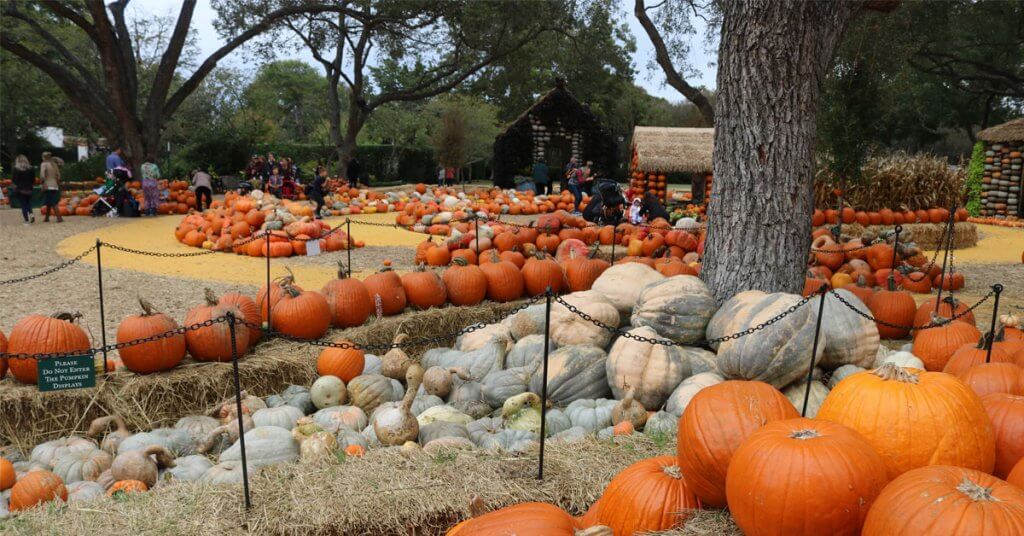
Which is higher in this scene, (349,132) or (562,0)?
(562,0)

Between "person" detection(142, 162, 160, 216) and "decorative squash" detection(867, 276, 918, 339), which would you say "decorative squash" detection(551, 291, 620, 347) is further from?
"person" detection(142, 162, 160, 216)

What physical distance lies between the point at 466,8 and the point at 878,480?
23.1m

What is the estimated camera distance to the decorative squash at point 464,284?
695 cm

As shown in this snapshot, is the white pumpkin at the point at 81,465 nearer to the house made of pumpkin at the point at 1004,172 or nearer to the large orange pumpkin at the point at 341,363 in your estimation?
the large orange pumpkin at the point at 341,363

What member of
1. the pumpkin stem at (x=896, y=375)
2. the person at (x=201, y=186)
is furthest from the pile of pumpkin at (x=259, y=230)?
the pumpkin stem at (x=896, y=375)

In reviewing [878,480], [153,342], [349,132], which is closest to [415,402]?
[153,342]

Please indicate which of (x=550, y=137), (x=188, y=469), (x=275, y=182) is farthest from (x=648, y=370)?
(x=550, y=137)

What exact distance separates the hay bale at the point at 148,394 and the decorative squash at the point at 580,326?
1907 mm

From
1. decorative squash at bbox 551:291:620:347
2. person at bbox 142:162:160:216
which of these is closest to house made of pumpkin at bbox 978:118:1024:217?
decorative squash at bbox 551:291:620:347

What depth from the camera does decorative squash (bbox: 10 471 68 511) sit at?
354cm

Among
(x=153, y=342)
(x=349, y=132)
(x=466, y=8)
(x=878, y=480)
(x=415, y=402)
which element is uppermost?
(x=466, y=8)

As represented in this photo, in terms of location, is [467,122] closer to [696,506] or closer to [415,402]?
[415,402]

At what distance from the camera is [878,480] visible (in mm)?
2070

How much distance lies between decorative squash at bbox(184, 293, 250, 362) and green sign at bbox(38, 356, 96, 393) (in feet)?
2.48
